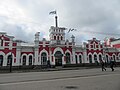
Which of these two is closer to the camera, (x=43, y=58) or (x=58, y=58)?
(x=43, y=58)

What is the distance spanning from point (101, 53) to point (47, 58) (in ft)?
63.9

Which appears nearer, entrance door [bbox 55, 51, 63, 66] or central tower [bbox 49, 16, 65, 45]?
entrance door [bbox 55, 51, 63, 66]

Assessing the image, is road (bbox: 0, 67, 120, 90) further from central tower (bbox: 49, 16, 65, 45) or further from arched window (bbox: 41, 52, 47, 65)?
central tower (bbox: 49, 16, 65, 45)

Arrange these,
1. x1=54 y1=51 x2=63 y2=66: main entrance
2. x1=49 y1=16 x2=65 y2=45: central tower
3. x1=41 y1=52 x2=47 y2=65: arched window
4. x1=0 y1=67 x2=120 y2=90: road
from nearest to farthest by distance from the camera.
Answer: x1=0 y1=67 x2=120 y2=90: road < x1=41 y1=52 x2=47 y2=65: arched window < x1=54 y1=51 x2=63 y2=66: main entrance < x1=49 y1=16 x2=65 y2=45: central tower

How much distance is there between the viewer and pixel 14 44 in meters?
31.2

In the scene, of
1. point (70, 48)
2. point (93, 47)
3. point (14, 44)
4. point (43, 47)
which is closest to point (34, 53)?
point (43, 47)

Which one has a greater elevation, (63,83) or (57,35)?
(57,35)

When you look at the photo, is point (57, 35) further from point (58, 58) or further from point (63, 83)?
point (63, 83)

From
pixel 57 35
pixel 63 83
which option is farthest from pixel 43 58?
pixel 63 83

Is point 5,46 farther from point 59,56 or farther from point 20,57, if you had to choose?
point 59,56

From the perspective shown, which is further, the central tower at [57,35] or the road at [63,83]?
the central tower at [57,35]

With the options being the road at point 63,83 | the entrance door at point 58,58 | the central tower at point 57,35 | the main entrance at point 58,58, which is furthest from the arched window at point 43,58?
the road at point 63,83

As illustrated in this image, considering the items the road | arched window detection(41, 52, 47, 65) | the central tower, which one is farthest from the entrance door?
the road

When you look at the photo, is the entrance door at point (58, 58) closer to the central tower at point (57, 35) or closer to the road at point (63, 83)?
the central tower at point (57, 35)
